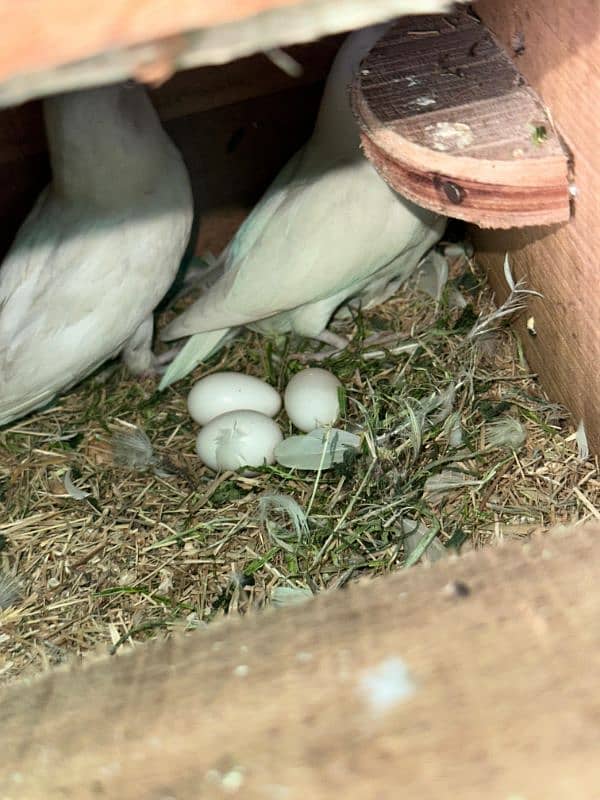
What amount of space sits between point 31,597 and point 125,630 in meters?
0.24

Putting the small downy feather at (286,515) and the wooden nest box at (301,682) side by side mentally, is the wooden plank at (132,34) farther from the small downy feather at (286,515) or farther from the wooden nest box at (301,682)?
the small downy feather at (286,515)

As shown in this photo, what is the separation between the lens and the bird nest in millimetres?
1580

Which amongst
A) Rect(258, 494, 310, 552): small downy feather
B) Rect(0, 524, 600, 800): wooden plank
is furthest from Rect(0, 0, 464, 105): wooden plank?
Rect(258, 494, 310, 552): small downy feather

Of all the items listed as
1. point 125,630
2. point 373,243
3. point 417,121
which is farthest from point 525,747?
point 373,243

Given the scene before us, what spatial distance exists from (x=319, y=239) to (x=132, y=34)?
1.29m

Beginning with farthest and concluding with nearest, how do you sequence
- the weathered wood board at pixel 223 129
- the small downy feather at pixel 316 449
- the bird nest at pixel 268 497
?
the weathered wood board at pixel 223 129, the small downy feather at pixel 316 449, the bird nest at pixel 268 497

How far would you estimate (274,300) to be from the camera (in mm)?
1911

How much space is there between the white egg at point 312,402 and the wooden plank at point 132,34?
1.22m

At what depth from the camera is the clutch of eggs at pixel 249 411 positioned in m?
1.75

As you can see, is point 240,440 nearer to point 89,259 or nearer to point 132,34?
point 89,259

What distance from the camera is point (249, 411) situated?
179 centimetres

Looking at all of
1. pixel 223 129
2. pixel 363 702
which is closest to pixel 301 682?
pixel 363 702

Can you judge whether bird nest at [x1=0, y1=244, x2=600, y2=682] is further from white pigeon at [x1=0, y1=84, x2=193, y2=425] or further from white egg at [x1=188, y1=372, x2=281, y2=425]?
white pigeon at [x1=0, y1=84, x2=193, y2=425]

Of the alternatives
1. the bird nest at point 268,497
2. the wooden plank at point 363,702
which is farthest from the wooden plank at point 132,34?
the bird nest at point 268,497
